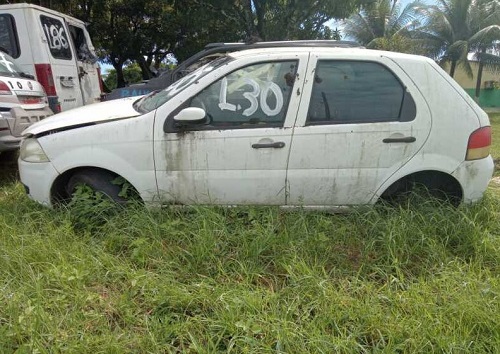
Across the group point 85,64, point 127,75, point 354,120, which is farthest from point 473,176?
point 127,75

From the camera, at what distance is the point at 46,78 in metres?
6.12

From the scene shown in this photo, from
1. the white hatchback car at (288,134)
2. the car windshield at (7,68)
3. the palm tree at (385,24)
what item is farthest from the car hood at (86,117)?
the palm tree at (385,24)

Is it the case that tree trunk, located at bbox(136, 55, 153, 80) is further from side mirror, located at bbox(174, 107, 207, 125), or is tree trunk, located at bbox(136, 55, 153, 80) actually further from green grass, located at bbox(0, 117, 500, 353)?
side mirror, located at bbox(174, 107, 207, 125)

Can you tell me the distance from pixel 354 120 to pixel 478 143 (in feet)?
3.43

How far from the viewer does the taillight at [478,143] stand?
3.37 m

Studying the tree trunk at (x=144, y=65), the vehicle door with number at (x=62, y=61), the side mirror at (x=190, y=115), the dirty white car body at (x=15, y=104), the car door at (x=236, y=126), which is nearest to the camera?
the side mirror at (x=190, y=115)

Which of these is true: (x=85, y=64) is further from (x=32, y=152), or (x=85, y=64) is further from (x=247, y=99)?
(x=247, y=99)

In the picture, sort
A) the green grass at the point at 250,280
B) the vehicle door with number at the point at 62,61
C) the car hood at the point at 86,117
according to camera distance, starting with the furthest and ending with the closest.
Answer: the vehicle door with number at the point at 62,61, the car hood at the point at 86,117, the green grass at the point at 250,280

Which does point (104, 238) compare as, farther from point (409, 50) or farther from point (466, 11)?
point (466, 11)

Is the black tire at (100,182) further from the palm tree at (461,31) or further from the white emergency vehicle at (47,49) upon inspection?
the palm tree at (461,31)

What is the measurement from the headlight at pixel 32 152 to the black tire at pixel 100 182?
0.98 feet

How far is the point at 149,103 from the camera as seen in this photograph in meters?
3.63

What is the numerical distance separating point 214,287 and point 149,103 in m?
1.80

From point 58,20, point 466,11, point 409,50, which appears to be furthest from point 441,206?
point 466,11
